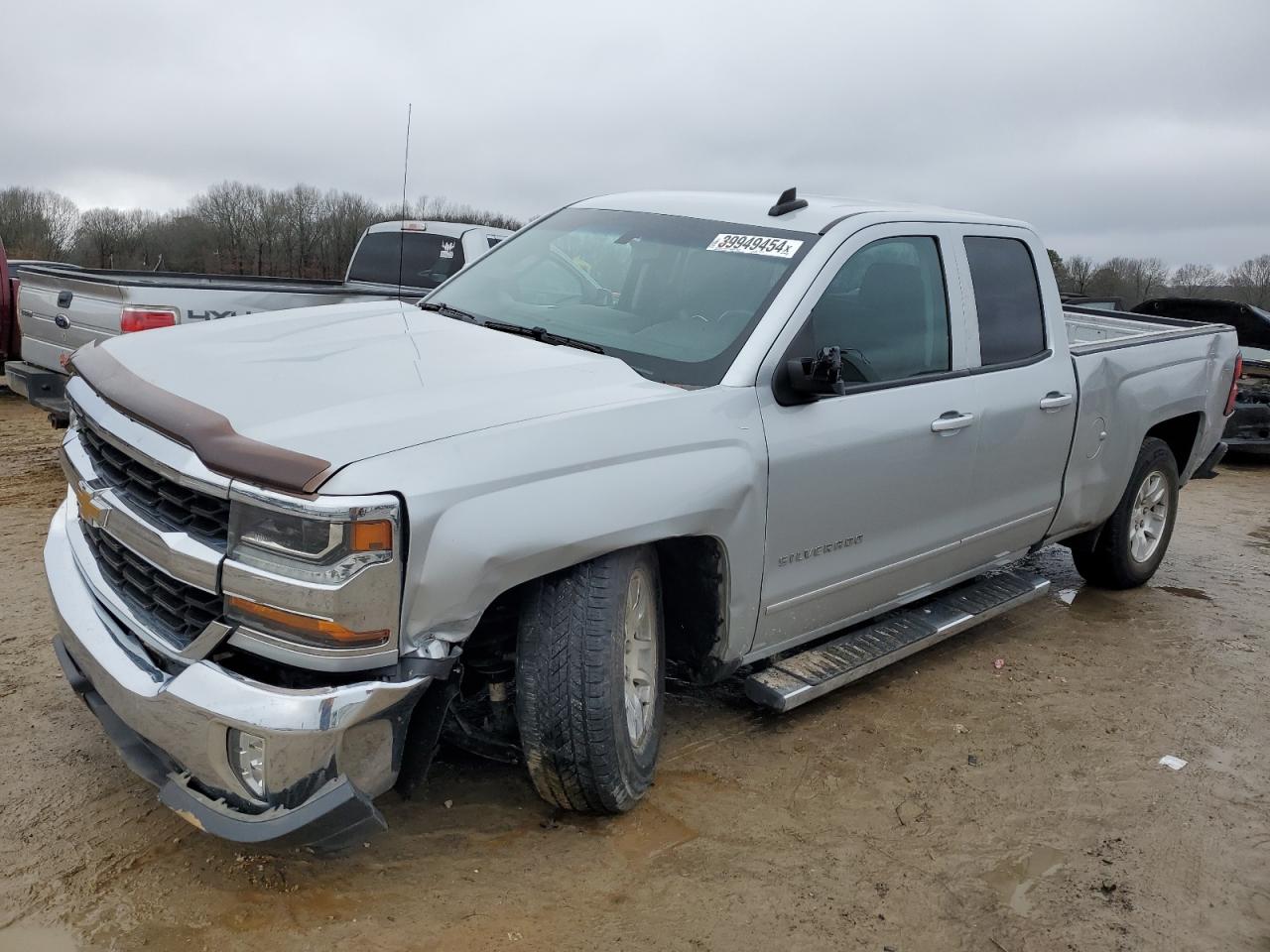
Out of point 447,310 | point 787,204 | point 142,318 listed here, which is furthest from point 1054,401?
point 142,318

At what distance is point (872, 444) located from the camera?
3879 millimetres

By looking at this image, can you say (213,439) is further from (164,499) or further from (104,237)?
(104,237)

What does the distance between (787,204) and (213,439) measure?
2.39 m

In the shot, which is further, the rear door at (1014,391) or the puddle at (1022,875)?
the rear door at (1014,391)

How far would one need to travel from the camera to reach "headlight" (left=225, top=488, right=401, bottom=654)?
2.57 meters

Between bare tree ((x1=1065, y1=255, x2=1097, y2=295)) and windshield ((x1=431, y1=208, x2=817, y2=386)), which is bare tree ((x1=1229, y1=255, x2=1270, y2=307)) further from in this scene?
windshield ((x1=431, y1=208, x2=817, y2=386))

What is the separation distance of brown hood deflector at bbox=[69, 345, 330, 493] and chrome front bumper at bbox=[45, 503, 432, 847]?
498 millimetres

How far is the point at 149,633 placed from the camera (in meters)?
2.88

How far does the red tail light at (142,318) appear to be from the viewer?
6.35 metres

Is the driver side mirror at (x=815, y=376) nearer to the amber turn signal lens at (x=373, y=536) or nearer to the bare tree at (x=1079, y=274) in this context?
the amber turn signal lens at (x=373, y=536)

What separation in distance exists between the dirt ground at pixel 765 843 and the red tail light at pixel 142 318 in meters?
2.03

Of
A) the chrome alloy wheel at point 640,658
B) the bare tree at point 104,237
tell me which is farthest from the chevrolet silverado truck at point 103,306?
the bare tree at point 104,237

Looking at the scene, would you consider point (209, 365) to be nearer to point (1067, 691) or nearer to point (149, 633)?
point (149, 633)

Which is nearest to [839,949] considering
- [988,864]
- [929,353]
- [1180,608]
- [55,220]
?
[988,864]
